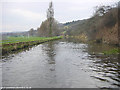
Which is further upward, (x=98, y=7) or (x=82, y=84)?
(x=98, y=7)

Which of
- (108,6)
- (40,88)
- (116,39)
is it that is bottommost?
(40,88)

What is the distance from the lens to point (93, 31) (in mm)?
48781

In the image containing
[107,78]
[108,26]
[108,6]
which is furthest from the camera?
[108,6]

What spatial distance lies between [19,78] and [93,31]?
43466mm

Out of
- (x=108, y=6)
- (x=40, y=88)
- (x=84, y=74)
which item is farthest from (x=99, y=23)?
(x=40, y=88)

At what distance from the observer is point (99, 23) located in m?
42.8

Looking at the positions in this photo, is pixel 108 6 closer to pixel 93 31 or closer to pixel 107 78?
pixel 93 31

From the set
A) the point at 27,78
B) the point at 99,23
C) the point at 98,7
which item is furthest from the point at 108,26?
the point at 27,78

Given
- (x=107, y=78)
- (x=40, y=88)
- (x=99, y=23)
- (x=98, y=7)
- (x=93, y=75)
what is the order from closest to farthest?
(x=40, y=88)
(x=107, y=78)
(x=93, y=75)
(x=99, y=23)
(x=98, y=7)

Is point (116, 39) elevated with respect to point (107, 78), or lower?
elevated

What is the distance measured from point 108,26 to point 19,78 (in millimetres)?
35006

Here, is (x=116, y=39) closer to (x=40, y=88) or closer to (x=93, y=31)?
(x=93, y=31)

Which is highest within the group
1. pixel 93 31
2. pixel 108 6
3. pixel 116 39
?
pixel 108 6

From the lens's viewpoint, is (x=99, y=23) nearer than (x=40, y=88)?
No
